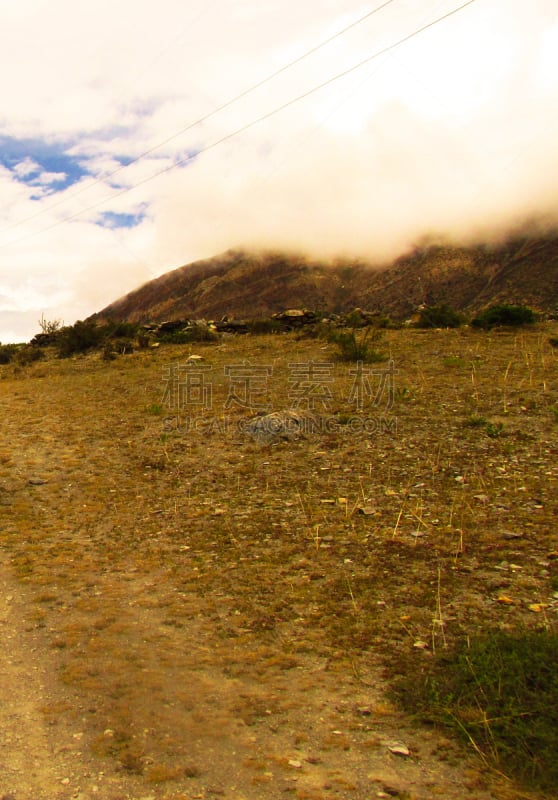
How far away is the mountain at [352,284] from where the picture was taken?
43.9 meters

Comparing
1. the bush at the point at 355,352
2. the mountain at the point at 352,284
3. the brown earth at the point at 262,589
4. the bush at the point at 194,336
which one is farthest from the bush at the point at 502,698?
the mountain at the point at 352,284

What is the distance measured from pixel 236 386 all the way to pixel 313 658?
8705 mm

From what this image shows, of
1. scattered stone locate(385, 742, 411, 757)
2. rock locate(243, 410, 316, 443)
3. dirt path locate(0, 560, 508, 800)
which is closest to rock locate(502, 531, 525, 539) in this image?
dirt path locate(0, 560, 508, 800)

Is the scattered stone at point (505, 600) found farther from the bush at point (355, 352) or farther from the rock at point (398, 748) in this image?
the bush at point (355, 352)

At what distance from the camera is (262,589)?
4.00 m

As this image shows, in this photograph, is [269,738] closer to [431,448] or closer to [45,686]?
[45,686]

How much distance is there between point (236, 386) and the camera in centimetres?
1161

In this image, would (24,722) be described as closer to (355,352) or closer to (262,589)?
(262,589)

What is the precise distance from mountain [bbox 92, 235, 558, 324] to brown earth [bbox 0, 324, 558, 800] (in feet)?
91.4

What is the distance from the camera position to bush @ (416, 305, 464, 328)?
18.2 m

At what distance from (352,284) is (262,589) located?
6020 centimetres

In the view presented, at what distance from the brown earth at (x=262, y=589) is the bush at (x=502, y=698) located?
98mm

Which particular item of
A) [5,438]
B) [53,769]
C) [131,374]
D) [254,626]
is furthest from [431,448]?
[131,374]

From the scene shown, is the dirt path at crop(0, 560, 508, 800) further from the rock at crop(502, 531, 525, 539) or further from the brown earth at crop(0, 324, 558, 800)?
the rock at crop(502, 531, 525, 539)
